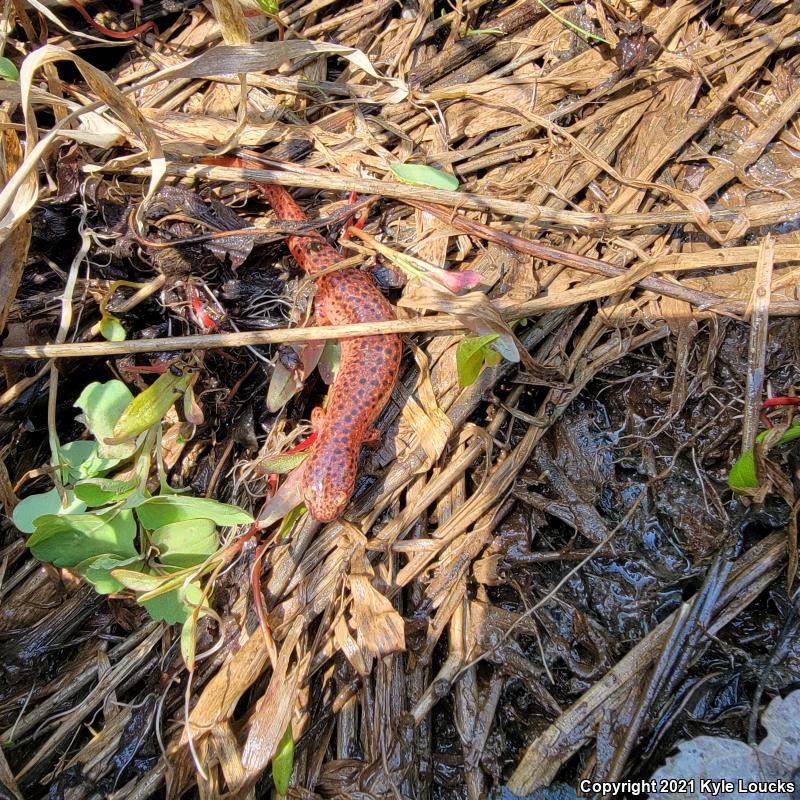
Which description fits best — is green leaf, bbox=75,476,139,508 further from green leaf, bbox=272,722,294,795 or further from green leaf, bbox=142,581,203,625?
green leaf, bbox=272,722,294,795

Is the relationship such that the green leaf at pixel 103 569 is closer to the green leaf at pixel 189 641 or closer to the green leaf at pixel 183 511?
the green leaf at pixel 183 511

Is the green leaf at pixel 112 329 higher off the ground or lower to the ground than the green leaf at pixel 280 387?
higher

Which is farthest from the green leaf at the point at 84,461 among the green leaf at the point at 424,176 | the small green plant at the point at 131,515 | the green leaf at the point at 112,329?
the green leaf at the point at 424,176

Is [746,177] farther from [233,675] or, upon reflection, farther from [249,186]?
[233,675]

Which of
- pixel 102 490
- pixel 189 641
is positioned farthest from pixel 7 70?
pixel 189 641

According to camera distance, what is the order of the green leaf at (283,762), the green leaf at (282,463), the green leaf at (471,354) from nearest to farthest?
the green leaf at (471,354) → the green leaf at (283,762) → the green leaf at (282,463)

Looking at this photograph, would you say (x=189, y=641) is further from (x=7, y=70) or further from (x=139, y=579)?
(x=7, y=70)
